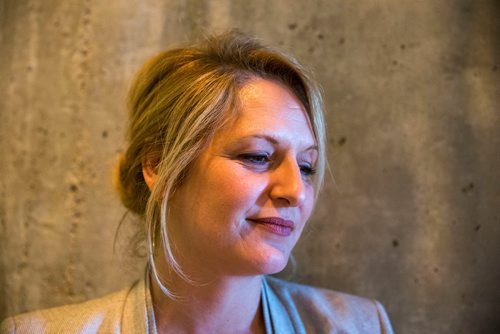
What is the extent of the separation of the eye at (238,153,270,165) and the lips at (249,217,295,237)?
0.47 ft

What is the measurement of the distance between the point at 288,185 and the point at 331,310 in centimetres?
49

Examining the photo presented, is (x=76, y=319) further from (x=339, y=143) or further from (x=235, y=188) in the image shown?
(x=339, y=143)

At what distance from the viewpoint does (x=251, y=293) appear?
4.07ft

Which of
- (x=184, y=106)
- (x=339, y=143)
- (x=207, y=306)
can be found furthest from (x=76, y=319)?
(x=339, y=143)

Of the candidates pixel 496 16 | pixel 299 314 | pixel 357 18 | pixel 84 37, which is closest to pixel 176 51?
pixel 84 37

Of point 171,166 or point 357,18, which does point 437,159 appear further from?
point 171,166

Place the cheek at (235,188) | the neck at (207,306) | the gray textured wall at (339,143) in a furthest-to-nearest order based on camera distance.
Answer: the gray textured wall at (339,143) < the neck at (207,306) < the cheek at (235,188)

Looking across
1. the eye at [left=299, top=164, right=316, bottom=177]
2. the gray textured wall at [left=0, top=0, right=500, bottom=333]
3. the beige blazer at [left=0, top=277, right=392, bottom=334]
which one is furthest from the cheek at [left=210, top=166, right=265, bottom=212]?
the gray textured wall at [left=0, top=0, right=500, bottom=333]

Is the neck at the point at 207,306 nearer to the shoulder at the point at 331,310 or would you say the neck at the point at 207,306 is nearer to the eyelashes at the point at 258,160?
the shoulder at the point at 331,310

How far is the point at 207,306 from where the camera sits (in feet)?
3.95

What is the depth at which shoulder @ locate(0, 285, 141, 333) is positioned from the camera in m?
1.21

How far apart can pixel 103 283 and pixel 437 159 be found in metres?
1.27

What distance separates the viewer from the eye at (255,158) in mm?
1087

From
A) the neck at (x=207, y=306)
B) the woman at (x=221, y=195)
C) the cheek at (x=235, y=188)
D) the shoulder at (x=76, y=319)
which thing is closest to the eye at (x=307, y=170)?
the woman at (x=221, y=195)
